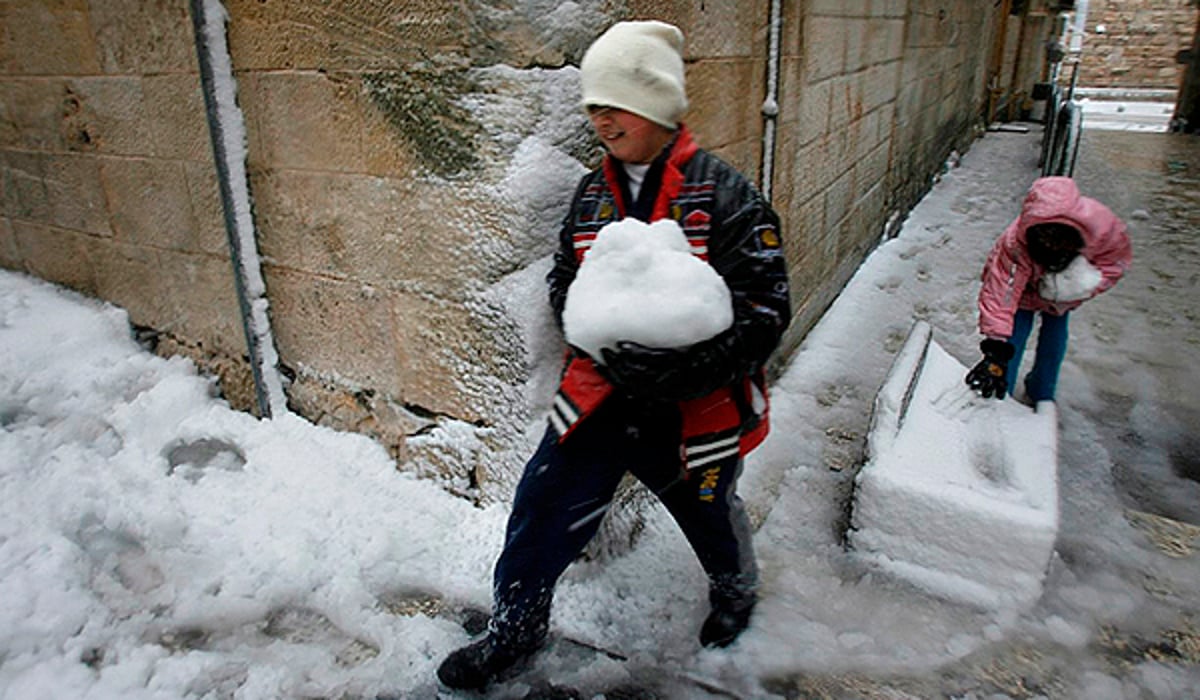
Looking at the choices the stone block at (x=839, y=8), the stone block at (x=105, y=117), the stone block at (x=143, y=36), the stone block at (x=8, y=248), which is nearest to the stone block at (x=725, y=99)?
the stone block at (x=839, y=8)

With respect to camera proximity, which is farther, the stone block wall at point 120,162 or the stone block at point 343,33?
the stone block wall at point 120,162

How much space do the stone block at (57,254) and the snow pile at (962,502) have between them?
3.40m

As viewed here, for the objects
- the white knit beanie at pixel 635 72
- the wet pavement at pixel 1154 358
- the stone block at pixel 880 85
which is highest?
the white knit beanie at pixel 635 72

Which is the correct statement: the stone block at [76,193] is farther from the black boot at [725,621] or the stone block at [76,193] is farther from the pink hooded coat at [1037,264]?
the pink hooded coat at [1037,264]

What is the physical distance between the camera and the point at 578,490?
178 centimetres

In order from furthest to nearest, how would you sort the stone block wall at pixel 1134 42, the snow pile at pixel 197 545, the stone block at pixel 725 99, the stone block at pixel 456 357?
the stone block wall at pixel 1134 42, the stone block at pixel 725 99, the stone block at pixel 456 357, the snow pile at pixel 197 545

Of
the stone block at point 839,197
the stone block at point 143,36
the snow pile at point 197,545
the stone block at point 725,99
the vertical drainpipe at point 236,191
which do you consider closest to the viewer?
the snow pile at point 197,545

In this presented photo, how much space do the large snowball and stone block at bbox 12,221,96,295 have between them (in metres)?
2.82

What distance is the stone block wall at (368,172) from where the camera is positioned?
198 centimetres

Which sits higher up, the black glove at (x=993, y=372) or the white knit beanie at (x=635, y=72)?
the white knit beanie at (x=635, y=72)

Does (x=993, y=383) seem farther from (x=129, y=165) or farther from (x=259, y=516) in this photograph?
(x=129, y=165)

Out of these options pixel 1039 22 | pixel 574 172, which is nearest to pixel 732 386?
pixel 574 172

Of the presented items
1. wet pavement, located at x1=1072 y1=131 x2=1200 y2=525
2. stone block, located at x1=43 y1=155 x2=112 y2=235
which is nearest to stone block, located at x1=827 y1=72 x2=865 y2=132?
wet pavement, located at x1=1072 y1=131 x2=1200 y2=525

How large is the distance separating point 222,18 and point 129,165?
3.03 ft
